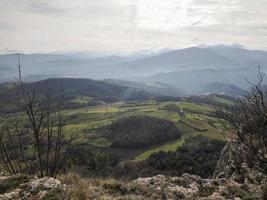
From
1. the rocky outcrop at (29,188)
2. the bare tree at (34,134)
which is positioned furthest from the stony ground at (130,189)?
the bare tree at (34,134)

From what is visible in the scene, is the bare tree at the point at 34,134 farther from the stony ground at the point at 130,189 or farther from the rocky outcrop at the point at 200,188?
the rocky outcrop at the point at 200,188

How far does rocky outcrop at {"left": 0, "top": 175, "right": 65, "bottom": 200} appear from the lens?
859 cm

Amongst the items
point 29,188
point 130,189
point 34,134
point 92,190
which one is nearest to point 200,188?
point 130,189

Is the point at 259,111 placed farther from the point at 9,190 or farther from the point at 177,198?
the point at 9,190

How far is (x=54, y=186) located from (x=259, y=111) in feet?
22.1

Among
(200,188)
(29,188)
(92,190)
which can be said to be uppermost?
(29,188)

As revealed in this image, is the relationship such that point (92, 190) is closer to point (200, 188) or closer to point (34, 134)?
point (34, 134)

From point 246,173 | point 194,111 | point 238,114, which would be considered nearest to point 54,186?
point 238,114

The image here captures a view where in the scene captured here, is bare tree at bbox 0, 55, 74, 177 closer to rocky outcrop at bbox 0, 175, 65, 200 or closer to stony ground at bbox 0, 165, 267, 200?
rocky outcrop at bbox 0, 175, 65, 200

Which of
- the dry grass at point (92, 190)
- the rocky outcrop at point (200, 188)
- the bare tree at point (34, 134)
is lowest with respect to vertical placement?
the rocky outcrop at point (200, 188)

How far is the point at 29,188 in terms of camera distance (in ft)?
30.3

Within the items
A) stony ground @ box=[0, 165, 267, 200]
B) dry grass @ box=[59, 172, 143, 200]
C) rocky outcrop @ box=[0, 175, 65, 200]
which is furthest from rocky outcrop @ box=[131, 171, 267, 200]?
rocky outcrop @ box=[0, 175, 65, 200]

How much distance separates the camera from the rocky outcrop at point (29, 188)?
859cm

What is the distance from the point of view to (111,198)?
8.71 metres
